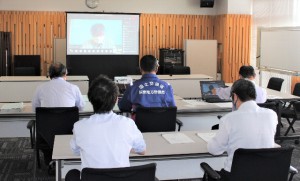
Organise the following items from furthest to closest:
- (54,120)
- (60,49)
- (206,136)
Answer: (60,49) < (54,120) < (206,136)

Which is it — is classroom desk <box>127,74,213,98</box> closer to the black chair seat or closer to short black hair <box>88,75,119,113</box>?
the black chair seat

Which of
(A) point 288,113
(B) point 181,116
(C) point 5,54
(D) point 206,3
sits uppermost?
(D) point 206,3

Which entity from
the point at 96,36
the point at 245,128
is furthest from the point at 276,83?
the point at 245,128

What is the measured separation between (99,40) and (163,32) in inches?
80.3

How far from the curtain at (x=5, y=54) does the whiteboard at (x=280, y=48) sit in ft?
20.9

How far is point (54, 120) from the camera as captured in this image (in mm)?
4590

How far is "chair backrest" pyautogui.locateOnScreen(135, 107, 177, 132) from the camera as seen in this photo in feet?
14.3

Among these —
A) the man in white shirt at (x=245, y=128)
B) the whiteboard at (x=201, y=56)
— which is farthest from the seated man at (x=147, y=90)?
the whiteboard at (x=201, y=56)

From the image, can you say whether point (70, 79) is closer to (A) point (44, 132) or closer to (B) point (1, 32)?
(B) point (1, 32)

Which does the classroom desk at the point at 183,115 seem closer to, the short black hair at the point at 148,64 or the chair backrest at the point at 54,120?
the chair backrest at the point at 54,120

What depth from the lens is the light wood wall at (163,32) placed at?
11.3 meters

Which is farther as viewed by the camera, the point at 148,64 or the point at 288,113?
the point at 288,113

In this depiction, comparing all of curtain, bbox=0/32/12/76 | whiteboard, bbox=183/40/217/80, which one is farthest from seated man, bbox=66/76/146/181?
whiteboard, bbox=183/40/217/80

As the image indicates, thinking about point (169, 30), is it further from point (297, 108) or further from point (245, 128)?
point (245, 128)
